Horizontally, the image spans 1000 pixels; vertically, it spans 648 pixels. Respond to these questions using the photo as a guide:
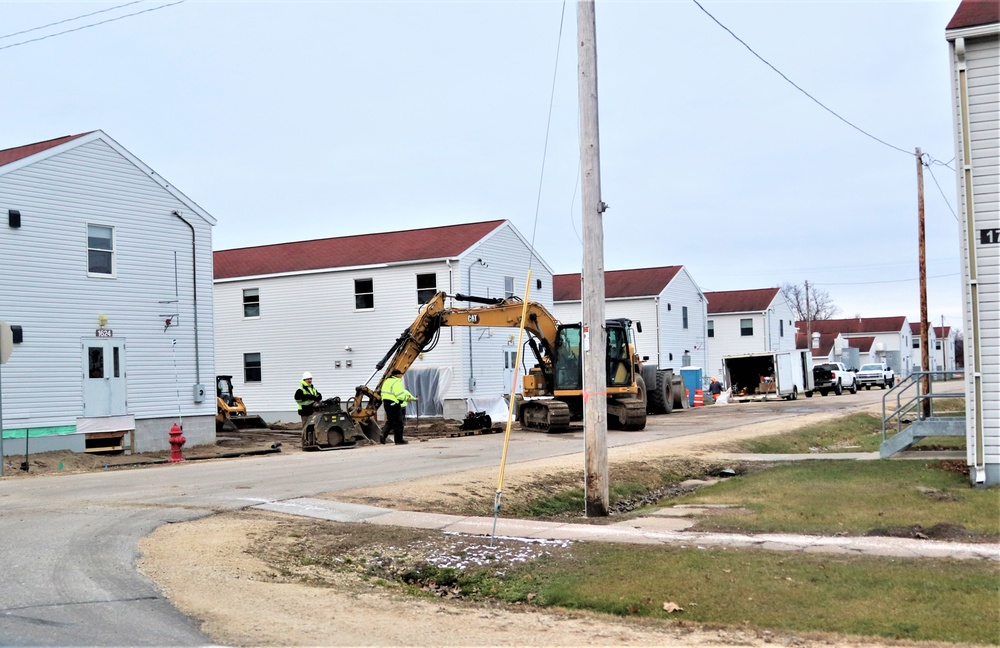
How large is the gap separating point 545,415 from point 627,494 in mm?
13262

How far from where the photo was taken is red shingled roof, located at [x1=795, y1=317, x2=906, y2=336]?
107 meters

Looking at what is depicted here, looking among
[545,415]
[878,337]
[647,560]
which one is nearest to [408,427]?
[545,415]

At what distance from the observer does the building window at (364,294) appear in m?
40.9

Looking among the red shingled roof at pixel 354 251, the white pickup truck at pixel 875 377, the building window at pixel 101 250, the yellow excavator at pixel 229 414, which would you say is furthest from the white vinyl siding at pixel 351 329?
the white pickup truck at pixel 875 377

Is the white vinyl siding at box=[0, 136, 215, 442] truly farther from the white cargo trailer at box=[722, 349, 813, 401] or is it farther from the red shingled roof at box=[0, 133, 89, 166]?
the white cargo trailer at box=[722, 349, 813, 401]

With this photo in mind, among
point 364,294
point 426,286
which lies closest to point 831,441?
point 426,286

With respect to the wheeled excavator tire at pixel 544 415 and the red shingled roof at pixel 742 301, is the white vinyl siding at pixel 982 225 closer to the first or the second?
the wheeled excavator tire at pixel 544 415

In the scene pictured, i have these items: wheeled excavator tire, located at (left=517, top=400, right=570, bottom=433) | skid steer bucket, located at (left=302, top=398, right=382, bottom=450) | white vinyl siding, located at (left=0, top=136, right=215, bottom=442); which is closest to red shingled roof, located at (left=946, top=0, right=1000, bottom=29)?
wheeled excavator tire, located at (left=517, top=400, right=570, bottom=433)

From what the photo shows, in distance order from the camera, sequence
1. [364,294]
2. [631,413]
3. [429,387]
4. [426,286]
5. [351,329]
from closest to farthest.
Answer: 1. [631,413]
2. [429,387]
3. [426,286]
4. [364,294]
5. [351,329]

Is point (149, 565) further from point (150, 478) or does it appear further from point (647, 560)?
point (150, 478)

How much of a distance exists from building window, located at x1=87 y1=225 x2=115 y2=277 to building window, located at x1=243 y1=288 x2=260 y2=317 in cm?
1456

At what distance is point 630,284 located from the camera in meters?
59.2

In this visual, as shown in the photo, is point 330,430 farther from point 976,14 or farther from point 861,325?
point 861,325

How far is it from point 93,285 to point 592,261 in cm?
1975
